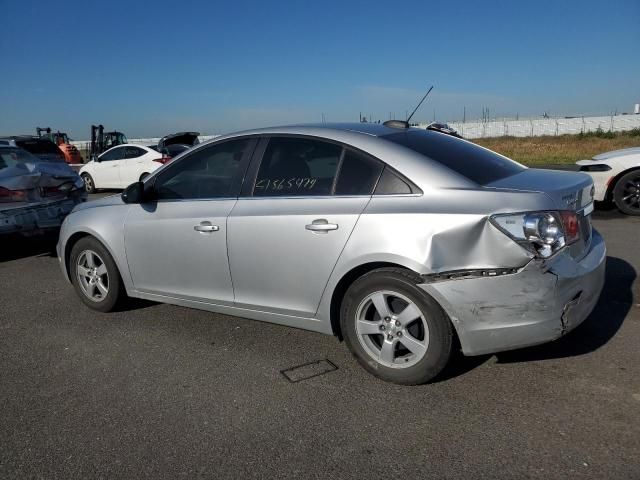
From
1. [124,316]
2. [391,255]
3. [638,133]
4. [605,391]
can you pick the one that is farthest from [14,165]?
[638,133]

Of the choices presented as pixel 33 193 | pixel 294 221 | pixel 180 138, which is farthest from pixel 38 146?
pixel 294 221

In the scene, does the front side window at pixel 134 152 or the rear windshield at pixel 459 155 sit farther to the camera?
the front side window at pixel 134 152

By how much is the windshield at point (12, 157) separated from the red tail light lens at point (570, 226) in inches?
280

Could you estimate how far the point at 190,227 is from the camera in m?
4.13

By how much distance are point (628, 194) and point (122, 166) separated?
12.7m

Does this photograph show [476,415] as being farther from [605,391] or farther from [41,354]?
[41,354]

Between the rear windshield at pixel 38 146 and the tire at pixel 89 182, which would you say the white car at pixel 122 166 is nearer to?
the tire at pixel 89 182

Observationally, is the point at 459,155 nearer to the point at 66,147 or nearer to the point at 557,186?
the point at 557,186

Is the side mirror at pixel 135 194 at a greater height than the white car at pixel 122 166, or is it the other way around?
the side mirror at pixel 135 194

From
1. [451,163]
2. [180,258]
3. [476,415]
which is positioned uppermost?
[451,163]

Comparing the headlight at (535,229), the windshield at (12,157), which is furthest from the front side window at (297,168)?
the windshield at (12,157)

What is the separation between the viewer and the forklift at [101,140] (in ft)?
85.6

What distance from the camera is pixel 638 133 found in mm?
41625

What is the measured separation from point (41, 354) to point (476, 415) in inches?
123
